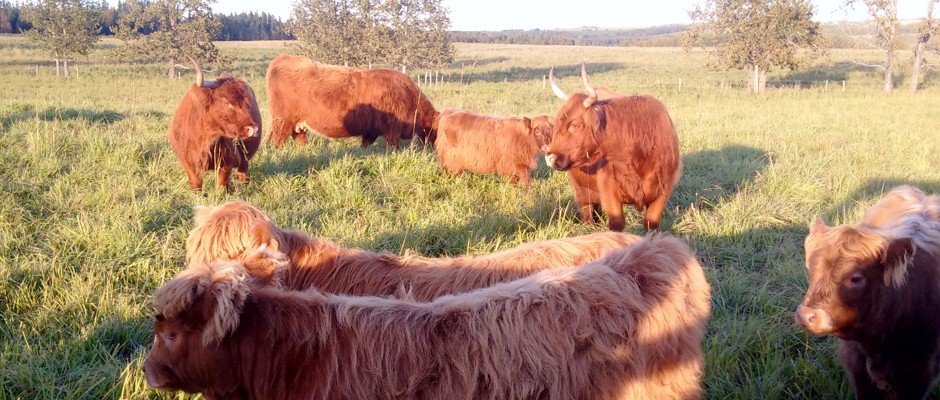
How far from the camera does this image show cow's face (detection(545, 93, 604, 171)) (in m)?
6.06

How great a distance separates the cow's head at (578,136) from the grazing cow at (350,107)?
16.7 ft

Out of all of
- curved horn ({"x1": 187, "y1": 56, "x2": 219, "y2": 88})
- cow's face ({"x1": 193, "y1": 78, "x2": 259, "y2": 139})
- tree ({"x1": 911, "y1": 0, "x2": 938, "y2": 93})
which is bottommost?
cow's face ({"x1": 193, "y1": 78, "x2": 259, "y2": 139})

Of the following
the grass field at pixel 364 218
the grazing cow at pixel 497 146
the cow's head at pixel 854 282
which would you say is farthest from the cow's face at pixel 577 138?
the cow's head at pixel 854 282

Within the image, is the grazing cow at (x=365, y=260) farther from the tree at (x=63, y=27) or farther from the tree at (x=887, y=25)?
the tree at (x=63, y=27)

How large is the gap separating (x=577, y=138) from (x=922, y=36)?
2827 centimetres

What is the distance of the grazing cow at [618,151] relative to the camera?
240 inches

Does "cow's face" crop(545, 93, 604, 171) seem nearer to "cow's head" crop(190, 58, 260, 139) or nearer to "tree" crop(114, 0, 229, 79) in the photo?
"cow's head" crop(190, 58, 260, 139)

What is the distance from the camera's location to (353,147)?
10.9 meters

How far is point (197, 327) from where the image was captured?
8.04 ft

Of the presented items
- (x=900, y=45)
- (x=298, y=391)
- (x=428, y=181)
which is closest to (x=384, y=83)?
(x=428, y=181)

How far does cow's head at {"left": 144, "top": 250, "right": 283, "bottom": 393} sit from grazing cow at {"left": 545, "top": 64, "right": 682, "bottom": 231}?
4.00 meters

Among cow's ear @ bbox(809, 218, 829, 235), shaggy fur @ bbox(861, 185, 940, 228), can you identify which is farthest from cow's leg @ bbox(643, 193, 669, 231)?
cow's ear @ bbox(809, 218, 829, 235)

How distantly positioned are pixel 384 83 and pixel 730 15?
83.3 ft

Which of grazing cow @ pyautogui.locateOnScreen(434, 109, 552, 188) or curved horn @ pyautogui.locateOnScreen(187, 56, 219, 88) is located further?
grazing cow @ pyautogui.locateOnScreen(434, 109, 552, 188)
